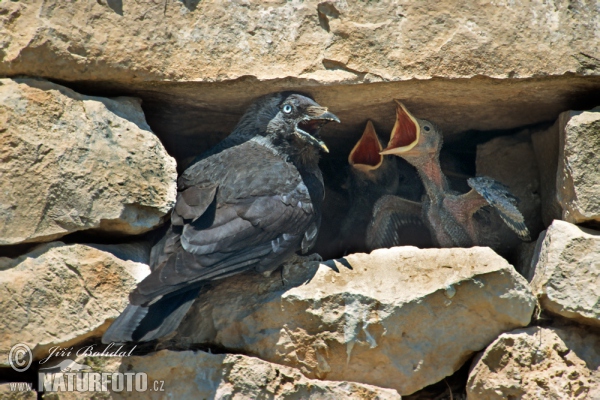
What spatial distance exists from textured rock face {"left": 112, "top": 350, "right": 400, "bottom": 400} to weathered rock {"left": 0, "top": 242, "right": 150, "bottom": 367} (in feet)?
0.98

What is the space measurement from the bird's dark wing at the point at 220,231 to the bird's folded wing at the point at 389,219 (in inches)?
33.8

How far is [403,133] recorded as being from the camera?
14.5 feet

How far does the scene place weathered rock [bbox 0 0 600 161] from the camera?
3551 millimetres

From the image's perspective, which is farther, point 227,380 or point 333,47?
point 333,47

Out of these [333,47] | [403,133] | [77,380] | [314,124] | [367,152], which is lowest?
[77,380]

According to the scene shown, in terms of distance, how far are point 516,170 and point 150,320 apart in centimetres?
273

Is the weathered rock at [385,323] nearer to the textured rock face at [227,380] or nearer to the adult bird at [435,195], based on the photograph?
the textured rock face at [227,380]

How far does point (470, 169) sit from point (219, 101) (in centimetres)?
204

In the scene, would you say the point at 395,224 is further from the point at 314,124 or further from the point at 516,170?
the point at 314,124

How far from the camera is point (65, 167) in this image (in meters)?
3.29

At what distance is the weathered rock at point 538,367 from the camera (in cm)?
332

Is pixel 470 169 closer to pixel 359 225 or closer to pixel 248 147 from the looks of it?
pixel 359 225

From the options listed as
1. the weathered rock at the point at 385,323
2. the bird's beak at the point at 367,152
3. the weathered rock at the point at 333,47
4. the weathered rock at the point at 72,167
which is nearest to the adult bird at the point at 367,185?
the bird's beak at the point at 367,152

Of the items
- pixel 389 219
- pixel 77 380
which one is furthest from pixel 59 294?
pixel 389 219
